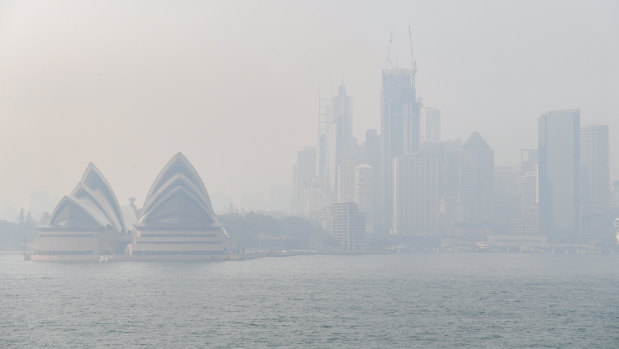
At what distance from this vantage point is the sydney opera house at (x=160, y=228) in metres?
156

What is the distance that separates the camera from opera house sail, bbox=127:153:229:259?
155 m

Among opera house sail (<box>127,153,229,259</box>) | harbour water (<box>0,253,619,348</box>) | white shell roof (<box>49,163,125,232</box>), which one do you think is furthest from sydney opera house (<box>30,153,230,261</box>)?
harbour water (<box>0,253,619,348</box>)

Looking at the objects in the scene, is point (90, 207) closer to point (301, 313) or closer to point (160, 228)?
point (160, 228)

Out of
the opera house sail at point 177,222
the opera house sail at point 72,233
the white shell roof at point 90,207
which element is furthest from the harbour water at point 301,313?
the white shell roof at point 90,207

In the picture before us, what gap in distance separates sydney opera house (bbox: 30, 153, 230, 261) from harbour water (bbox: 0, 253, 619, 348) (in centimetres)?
5213

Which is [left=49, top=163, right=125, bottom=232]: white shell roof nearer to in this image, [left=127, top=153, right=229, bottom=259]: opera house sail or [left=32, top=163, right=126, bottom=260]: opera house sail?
[left=32, top=163, right=126, bottom=260]: opera house sail

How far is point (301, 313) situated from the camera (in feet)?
213

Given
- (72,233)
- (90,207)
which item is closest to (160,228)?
(72,233)

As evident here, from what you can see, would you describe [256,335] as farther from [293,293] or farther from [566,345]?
[293,293]

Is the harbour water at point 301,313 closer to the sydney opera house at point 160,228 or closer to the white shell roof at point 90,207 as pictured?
the sydney opera house at point 160,228

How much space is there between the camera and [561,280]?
363ft

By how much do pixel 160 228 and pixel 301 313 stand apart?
94.2m

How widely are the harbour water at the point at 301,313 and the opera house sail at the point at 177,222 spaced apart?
51.9m

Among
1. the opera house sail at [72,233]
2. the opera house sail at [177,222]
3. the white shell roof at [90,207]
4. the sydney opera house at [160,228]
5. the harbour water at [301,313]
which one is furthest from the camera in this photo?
the white shell roof at [90,207]
